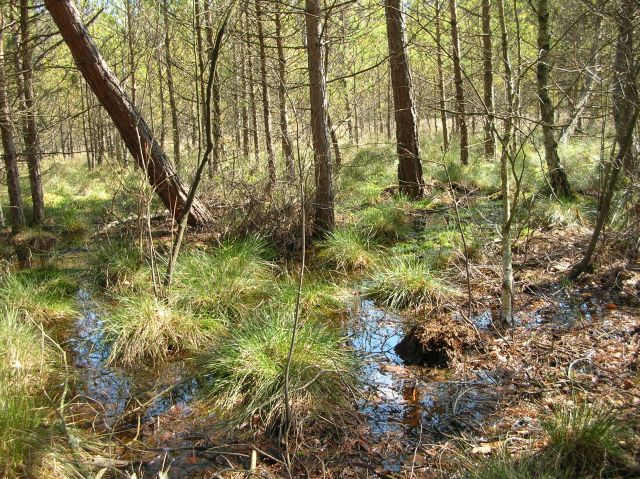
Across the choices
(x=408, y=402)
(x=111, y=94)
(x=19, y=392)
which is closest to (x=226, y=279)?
(x=19, y=392)

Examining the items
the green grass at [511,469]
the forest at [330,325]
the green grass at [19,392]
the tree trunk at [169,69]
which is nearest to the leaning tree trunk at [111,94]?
the forest at [330,325]

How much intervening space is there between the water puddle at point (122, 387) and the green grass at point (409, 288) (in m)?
2.34

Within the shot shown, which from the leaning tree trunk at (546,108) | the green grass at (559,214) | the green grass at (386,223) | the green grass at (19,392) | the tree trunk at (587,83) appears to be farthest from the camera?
the green grass at (386,223)

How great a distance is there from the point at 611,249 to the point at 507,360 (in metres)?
2.41

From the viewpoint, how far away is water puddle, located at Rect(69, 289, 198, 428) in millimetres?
3660

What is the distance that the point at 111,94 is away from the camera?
7070 mm

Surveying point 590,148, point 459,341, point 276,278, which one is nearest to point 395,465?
point 459,341

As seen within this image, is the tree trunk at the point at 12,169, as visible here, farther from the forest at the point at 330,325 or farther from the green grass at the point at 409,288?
the green grass at the point at 409,288

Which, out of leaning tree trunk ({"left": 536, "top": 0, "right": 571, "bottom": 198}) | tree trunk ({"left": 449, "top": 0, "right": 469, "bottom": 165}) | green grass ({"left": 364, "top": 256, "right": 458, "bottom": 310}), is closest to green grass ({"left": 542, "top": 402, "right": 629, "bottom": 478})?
tree trunk ({"left": 449, "top": 0, "right": 469, "bottom": 165})

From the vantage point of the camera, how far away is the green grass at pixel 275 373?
132 inches

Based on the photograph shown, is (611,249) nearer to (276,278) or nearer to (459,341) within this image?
(459,341)

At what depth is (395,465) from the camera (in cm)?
292

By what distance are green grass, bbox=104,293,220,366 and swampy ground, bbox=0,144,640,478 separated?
0.02 meters

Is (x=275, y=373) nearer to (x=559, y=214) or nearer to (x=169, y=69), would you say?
(x=559, y=214)
